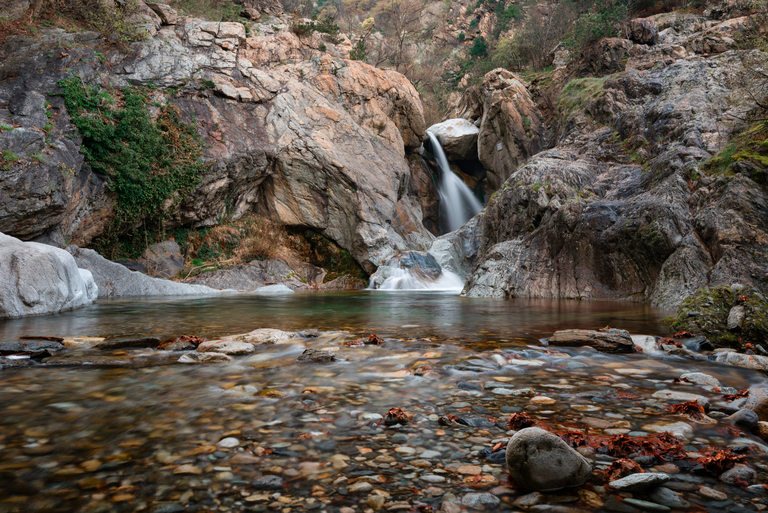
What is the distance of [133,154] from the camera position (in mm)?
17219

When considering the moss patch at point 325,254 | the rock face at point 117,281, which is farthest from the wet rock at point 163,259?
the moss patch at point 325,254

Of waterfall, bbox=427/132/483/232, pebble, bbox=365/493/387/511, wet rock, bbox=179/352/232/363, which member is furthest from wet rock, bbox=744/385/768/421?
waterfall, bbox=427/132/483/232

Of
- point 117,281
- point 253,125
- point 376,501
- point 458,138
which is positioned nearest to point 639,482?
point 376,501

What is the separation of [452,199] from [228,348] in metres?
26.5

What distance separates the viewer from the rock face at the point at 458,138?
96.2ft

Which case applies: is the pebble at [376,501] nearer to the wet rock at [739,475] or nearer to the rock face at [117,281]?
the wet rock at [739,475]

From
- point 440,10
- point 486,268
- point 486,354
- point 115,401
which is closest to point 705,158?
point 486,268

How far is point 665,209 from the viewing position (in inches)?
400

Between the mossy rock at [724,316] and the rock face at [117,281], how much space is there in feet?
50.9

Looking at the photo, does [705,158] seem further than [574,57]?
No

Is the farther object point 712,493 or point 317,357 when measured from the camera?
point 317,357

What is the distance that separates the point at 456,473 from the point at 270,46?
2798cm

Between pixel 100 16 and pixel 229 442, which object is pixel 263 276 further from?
pixel 229 442

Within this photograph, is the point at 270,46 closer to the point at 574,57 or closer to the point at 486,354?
the point at 574,57
